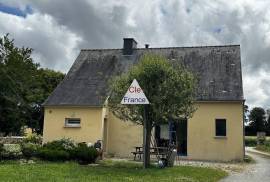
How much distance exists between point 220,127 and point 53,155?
40.6ft

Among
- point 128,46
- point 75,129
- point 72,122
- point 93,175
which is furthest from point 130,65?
point 93,175

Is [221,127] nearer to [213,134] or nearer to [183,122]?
[213,134]

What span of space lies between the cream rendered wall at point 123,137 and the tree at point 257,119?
66588 millimetres

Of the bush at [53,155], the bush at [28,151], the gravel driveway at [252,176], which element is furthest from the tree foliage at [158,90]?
the bush at [28,151]

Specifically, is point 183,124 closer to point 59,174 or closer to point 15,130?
point 59,174

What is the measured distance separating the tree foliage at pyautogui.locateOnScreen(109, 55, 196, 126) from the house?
872cm

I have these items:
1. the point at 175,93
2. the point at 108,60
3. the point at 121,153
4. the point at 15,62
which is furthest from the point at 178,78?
the point at 15,62

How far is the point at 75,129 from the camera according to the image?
2919 centimetres

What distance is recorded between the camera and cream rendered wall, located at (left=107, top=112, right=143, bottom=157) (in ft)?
95.1

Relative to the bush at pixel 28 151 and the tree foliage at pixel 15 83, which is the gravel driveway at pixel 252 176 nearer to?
the bush at pixel 28 151

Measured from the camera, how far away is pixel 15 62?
42469 millimetres

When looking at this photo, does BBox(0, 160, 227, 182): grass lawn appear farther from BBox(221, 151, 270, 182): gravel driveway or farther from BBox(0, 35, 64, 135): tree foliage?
BBox(0, 35, 64, 135): tree foliage

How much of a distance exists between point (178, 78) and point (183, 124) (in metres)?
10.4

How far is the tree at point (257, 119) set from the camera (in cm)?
9168
